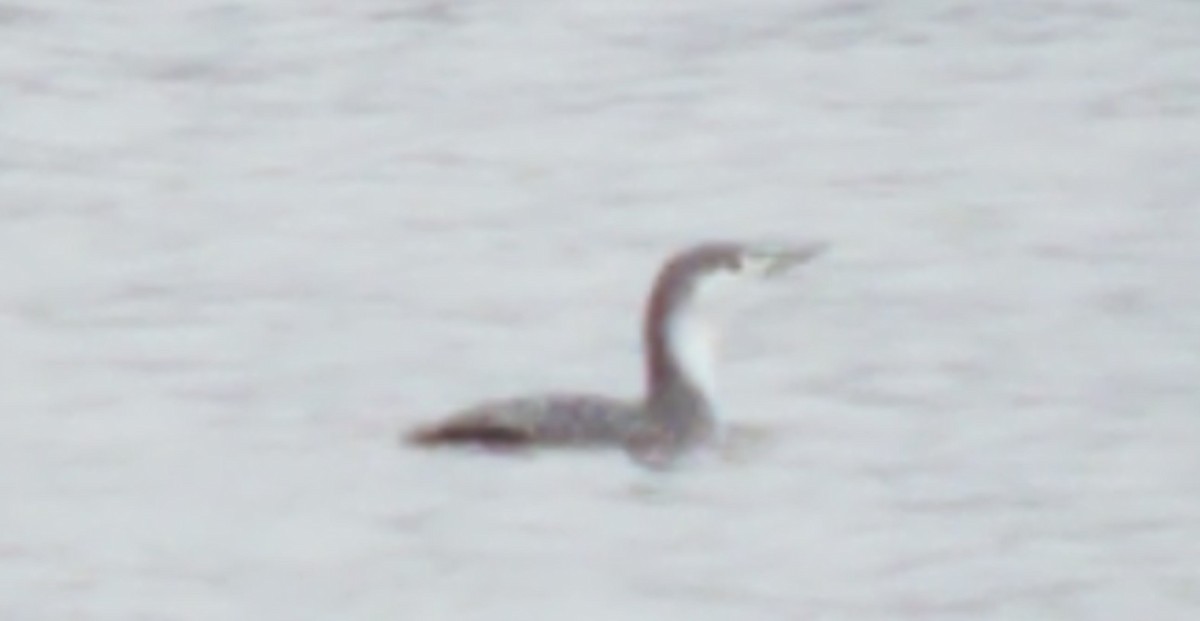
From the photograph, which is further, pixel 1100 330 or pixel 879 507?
pixel 1100 330

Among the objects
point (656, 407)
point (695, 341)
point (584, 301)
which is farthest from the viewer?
point (584, 301)

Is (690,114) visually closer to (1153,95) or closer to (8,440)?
(1153,95)

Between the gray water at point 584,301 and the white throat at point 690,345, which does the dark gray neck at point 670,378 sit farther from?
the gray water at point 584,301

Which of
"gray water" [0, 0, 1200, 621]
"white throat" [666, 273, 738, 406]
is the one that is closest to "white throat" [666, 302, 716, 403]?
"white throat" [666, 273, 738, 406]

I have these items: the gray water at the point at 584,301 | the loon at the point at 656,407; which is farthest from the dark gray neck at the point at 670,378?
the gray water at the point at 584,301

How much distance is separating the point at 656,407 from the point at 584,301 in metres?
2.16

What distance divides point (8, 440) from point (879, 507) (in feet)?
8.46

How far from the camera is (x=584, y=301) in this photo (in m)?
22.7

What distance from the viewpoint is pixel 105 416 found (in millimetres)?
20969

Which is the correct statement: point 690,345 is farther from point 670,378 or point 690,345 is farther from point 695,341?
point 670,378

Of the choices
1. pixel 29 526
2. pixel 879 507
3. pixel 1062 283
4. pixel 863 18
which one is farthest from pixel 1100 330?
pixel 863 18

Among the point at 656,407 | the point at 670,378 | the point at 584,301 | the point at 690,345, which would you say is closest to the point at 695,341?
the point at 690,345

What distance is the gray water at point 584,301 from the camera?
19422 millimetres

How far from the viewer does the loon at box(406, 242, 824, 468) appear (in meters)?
20.3
